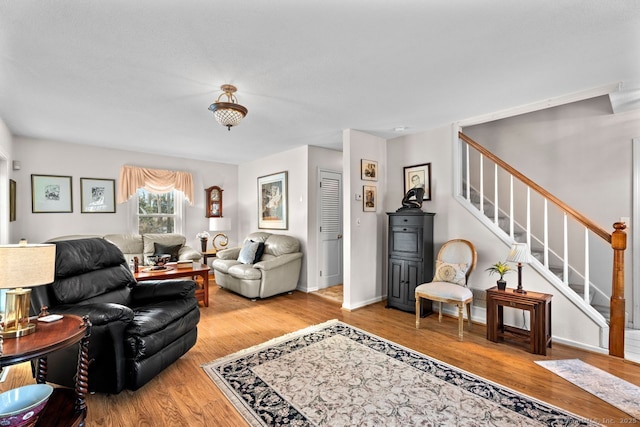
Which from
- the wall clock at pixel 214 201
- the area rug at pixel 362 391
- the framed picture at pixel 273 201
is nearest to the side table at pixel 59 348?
the area rug at pixel 362 391

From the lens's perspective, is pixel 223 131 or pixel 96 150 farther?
pixel 96 150

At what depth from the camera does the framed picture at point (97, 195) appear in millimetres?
4988

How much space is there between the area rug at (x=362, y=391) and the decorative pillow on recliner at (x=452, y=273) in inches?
41.3

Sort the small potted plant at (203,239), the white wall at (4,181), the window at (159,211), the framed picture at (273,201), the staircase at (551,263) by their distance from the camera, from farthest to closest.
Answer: the small potted plant at (203,239) < the window at (159,211) < the framed picture at (273,201) < the white wall at (4,181) < the staircase at (551,263)

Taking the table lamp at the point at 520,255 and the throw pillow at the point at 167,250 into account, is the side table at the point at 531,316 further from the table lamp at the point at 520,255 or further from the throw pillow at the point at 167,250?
the throw pillow at the point at 167,250

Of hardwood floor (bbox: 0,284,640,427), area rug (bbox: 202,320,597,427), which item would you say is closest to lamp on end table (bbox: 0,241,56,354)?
hardwood floor (bbox: 0,284,640,427)

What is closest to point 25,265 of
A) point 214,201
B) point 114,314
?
point 114,314

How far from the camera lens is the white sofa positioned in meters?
5.03

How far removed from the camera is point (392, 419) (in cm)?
188

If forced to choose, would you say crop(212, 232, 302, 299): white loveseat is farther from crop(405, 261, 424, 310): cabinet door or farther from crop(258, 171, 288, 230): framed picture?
crop(405, 261, 424, 310): cabinet door

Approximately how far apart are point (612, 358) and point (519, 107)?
8.23ft

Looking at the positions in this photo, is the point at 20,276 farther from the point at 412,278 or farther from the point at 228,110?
the point at 412,278

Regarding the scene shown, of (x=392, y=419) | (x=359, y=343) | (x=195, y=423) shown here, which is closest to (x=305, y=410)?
(x=392, y=419)

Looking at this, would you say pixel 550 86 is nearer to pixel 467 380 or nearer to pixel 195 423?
pixel 467 380
